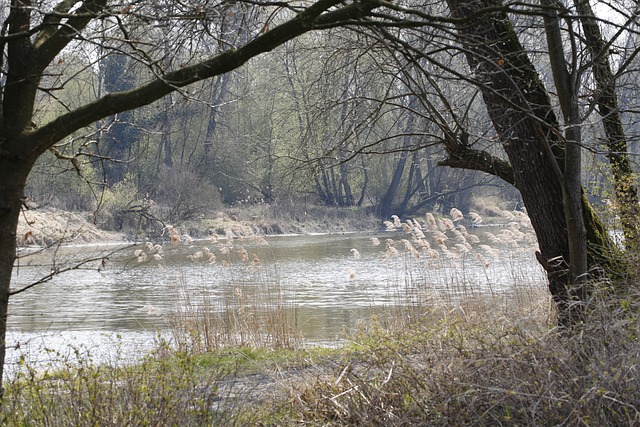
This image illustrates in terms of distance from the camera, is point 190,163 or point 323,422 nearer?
point 323,422

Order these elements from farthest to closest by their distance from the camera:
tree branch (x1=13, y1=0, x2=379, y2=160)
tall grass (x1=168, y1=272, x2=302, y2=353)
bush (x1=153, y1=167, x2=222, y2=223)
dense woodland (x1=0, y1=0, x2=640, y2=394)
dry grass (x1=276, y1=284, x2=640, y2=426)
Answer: bush (x1=153, y1=167, x2=222, y2=223), tall grass (x1=168, y1=272, x2=302, y2=353), dense woodland (x1=0, y1=0, x2=640, y2=394), tree branch (x1=13, y1=0, x2=379, y2=160), dry grass (x1=276, y1=284, x2=640, y2=426)

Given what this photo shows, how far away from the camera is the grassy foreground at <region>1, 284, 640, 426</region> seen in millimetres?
3900

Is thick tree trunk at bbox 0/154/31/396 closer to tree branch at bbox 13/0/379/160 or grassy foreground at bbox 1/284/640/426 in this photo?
tree branch at bbox 13/0/379/160

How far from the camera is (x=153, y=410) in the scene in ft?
13.4

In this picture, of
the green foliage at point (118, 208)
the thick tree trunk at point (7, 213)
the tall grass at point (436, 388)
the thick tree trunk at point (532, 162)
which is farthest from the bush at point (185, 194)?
the thick tree trunk at point (7, 213)

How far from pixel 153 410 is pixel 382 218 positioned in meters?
35.2

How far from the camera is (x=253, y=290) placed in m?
11.3

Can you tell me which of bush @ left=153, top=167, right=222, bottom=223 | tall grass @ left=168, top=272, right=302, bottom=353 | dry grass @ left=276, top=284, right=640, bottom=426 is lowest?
tall grass @ left=168, top=272, right=302, bottom=353

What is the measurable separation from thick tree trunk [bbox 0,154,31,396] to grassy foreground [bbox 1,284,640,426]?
1.39ft

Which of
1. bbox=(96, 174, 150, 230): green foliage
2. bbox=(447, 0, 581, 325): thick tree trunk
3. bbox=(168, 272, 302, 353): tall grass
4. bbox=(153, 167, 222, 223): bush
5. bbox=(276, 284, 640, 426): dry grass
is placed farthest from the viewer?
bbox=(153, 167, 222, 223): bush

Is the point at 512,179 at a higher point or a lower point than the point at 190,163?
lower

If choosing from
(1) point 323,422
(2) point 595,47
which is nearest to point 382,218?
(2) point 595,47

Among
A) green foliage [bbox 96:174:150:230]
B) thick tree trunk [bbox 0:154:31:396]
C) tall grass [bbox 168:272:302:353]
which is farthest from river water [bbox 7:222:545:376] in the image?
green foliage [bbox 96:174:150:230]

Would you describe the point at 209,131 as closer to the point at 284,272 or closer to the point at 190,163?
the point at 190,163
